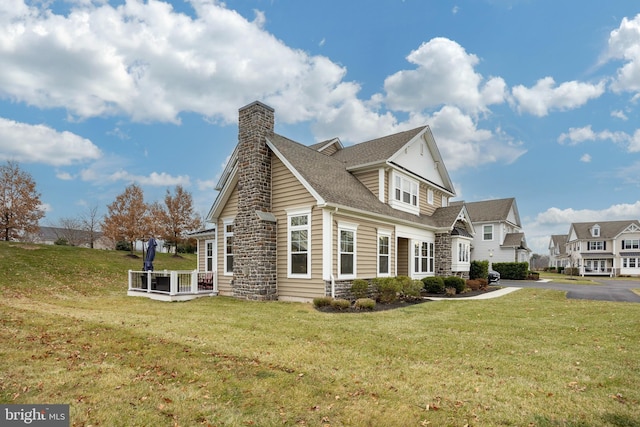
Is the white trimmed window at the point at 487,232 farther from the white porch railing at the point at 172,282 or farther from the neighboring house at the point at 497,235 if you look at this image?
the white porch railing at the point at 172,282

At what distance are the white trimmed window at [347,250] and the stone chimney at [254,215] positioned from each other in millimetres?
2883

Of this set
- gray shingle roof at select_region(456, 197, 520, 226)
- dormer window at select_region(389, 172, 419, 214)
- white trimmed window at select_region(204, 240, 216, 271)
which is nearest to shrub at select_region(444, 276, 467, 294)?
dormer window at select_region(389, 172, 419, 214)

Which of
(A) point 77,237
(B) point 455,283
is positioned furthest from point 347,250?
(A) point 77,237

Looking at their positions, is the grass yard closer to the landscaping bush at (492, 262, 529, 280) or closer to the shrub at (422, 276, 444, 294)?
the shrub at (422, 276, 444, 294)

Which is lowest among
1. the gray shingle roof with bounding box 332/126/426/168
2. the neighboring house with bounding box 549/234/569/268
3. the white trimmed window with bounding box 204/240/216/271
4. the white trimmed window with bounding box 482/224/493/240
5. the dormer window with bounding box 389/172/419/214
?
the neighboring house with bounding box 549/234/569/268

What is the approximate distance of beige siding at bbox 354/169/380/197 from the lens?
18422 millimetres

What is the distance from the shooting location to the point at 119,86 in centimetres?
1686

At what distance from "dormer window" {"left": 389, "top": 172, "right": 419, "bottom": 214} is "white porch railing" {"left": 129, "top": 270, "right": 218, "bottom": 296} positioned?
10040 millimetres

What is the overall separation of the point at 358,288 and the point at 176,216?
97.0 feet

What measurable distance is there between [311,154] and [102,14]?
396 inches

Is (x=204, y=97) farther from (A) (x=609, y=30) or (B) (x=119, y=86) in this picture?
(A) (x=609, y=30)

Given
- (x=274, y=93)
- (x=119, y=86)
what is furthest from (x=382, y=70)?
(x=119, y=86)

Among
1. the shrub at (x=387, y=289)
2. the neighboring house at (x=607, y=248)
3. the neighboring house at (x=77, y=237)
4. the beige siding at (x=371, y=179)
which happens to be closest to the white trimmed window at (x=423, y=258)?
the beige siding at (x=371, y=179)

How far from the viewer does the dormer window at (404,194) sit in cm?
1895
